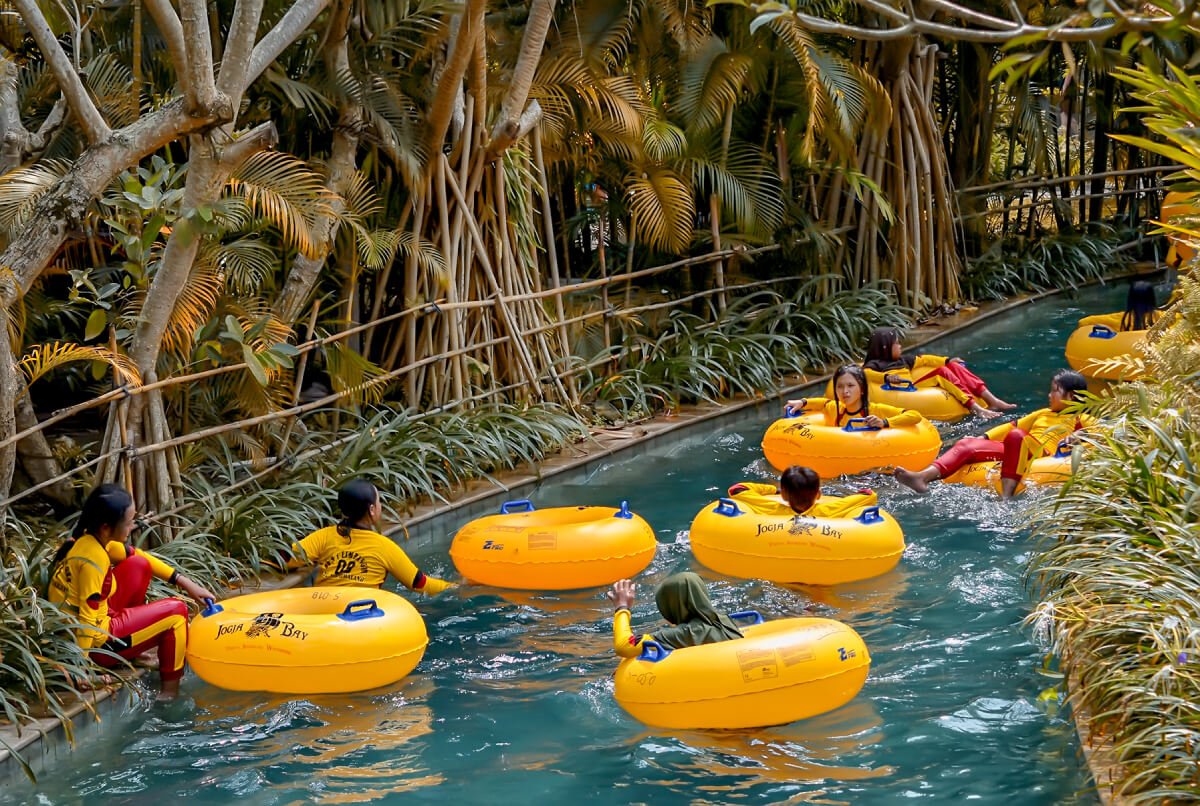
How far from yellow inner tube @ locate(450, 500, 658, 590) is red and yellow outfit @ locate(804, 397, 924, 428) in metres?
2.55

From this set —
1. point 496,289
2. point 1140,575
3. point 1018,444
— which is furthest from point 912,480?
point 1140,575

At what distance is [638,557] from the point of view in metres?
7.30

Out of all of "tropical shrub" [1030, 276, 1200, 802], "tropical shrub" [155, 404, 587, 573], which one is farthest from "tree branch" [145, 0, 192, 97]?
"tropical shrub" [1030, 276, 1200, 802]

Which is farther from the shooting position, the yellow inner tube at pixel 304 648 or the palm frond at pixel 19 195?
the palm frond at pixel 19 195

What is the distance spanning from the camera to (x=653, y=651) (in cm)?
550

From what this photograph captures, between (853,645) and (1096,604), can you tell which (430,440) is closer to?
(853,645)

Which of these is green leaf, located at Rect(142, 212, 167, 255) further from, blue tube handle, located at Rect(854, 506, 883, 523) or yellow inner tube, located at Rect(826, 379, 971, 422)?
yellow inner tube, located at Rect(826, 379, 971, 422)

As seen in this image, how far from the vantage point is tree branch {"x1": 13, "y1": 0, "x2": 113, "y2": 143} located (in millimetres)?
6219

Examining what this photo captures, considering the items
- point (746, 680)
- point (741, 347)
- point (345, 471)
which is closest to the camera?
point (746, 680)

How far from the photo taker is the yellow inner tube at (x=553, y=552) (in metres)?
7.15

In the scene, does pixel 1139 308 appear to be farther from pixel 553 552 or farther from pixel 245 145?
pixel 245 145

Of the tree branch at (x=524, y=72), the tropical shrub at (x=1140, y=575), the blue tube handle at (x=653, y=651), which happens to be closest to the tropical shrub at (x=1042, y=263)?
the tree branch at (x=524, y=72)

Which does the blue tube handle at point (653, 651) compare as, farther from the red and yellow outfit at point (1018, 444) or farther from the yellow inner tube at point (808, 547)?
the red and yellow outfit at point (1018, 444)

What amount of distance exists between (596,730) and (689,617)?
60cm
